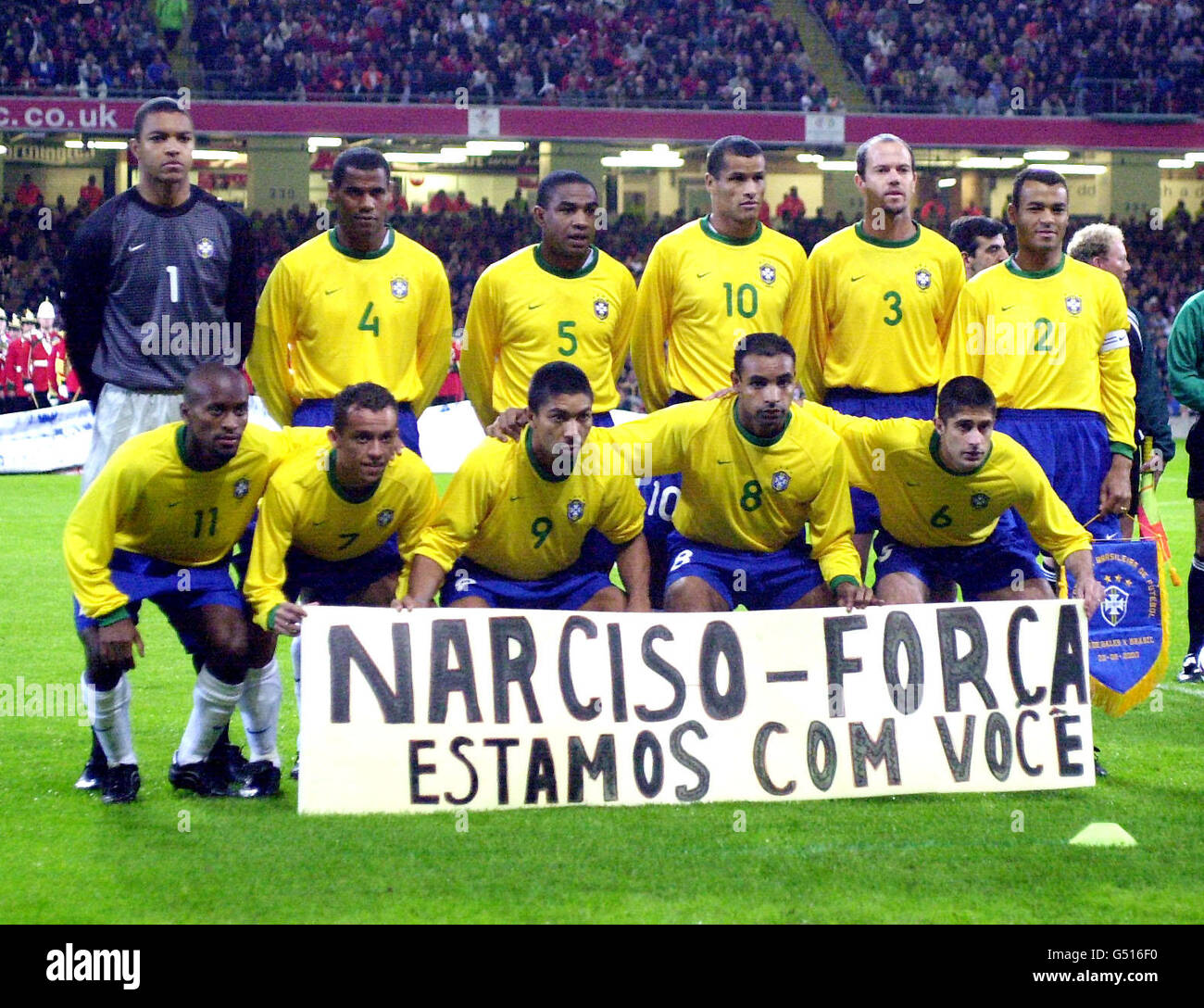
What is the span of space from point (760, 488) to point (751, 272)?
3.12ft

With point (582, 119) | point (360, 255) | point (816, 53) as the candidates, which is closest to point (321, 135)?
point (582, 119)

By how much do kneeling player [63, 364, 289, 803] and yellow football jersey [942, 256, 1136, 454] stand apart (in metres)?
2.68

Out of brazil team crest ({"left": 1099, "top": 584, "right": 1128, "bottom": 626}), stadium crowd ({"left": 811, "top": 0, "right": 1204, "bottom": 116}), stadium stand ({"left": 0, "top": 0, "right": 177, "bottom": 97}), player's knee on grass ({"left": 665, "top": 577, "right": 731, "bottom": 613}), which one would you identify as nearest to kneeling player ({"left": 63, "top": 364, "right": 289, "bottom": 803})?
player's knee on grass ({"left": 665, "top": 577, "right": 731, "bottom": 613})

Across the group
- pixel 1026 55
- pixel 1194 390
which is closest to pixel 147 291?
pixel 1194 390

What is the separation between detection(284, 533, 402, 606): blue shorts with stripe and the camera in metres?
5.55

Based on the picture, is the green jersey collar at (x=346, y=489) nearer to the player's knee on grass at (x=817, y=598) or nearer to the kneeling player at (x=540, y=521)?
the kneeling player at (x=540, y=521)

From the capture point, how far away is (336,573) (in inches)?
219

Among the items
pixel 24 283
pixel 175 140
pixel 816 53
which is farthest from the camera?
pixel 816 53

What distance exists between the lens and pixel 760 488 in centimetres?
571

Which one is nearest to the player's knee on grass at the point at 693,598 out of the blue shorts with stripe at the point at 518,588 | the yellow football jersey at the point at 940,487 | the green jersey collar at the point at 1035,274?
the blue shorts with stripe at the point at 518,588

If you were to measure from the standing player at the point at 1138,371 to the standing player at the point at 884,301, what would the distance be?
0.87m

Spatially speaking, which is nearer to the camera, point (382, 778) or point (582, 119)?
point (382, 778)

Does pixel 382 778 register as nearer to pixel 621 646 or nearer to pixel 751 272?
pixel 621 646

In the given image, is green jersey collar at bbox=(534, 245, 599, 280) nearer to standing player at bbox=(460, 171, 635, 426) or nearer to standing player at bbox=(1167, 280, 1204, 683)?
standing player at bbox=(460, 171, 635, 426)
